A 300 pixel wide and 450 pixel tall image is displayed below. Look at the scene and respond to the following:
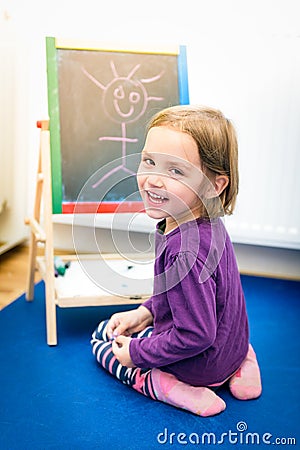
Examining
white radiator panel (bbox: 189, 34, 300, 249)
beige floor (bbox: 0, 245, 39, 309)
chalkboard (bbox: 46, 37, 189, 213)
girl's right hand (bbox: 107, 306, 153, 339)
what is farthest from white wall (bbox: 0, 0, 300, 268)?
girl's right hand (bbox: 107, 306, 153, 339)

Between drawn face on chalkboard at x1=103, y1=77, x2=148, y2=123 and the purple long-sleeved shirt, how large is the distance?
1.88 feet

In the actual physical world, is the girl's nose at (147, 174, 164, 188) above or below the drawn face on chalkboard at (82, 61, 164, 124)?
below

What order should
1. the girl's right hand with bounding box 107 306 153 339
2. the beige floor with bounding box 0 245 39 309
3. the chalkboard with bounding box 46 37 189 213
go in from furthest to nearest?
the beige floor with bounding box 0 245 39 309 → the chalkboard with bounding box 46 37 189 213 → the girl's right hand with bounding box 107 306 153 339

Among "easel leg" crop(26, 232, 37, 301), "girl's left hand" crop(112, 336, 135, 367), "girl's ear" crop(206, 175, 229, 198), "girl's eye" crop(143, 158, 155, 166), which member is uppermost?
"girl's eye" crop(143, 158, 155, 166)

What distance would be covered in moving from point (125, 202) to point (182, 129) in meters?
0.56

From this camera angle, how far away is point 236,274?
4.11 feet

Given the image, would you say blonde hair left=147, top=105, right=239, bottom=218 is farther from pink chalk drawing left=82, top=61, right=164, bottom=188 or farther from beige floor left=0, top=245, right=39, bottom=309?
beige floor left=0, top=245, right=39, bottom=309

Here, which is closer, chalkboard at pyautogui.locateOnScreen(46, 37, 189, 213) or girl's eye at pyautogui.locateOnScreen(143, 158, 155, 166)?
girl's eye at pyautogui.locateOnScreen(143, 158, 155, 166)

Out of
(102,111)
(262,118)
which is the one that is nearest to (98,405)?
(102,111)

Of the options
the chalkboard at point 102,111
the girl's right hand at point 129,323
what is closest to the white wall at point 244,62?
the chalkboard at point 102,111

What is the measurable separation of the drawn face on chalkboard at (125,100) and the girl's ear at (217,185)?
607mm

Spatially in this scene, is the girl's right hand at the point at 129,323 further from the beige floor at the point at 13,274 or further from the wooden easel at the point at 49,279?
the beige floor at the point at 13,274

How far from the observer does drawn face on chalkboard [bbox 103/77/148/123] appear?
1703mm

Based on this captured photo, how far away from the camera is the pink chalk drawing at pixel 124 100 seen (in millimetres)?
1701
